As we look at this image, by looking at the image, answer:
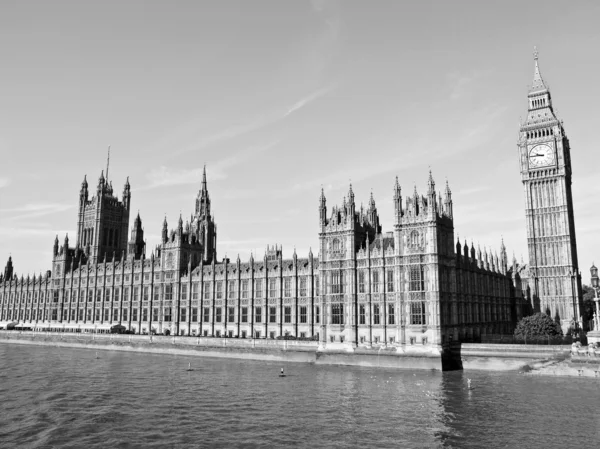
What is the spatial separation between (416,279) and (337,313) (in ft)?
53.5

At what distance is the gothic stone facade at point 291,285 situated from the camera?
88438mm

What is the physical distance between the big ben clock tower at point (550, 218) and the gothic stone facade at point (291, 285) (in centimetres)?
876

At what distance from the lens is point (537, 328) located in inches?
3688

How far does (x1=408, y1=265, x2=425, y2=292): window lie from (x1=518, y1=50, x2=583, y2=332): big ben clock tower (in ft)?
190

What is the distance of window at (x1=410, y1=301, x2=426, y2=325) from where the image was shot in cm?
8619

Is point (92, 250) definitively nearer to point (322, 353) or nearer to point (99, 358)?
point (99, 358)

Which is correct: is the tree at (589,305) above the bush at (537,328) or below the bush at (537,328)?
above

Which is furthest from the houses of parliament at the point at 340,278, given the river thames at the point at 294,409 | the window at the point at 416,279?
the river thames at the point at 294,409

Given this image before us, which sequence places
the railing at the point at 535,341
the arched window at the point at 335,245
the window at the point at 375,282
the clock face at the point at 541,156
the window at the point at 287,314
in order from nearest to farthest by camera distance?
1. the railing at the point at 535,341
2. the window at the point at 375,282
3. the arched window at the point at 335,245
4. the window at the point at 287,314
5. the clock face at the point at 541,156

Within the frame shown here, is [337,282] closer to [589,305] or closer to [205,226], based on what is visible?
[205,226]

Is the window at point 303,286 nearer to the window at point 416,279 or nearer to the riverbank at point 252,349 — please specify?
the riverbank at point 252,349

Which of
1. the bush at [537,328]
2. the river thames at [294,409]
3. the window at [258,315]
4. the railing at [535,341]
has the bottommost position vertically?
the river thames at [294,409]

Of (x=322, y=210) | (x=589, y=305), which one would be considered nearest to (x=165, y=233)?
(x=322, y=210)

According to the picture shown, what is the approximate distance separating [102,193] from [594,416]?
172m
